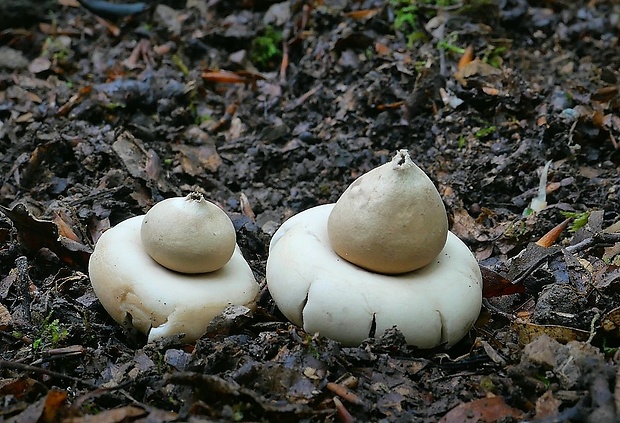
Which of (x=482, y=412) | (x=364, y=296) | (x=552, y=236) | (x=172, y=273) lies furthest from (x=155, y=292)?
(x=552, y=236)

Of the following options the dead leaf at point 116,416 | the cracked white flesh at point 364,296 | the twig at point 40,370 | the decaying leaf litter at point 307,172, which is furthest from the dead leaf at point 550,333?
the twig at point 40,370

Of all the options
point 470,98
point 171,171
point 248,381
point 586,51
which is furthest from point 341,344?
point 586,51

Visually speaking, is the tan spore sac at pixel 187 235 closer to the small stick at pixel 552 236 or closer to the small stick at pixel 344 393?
the small stick at pixel 344 393

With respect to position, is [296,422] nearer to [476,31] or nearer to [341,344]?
[341,344]

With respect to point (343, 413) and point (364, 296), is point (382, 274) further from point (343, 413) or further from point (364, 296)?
point (343, 413)

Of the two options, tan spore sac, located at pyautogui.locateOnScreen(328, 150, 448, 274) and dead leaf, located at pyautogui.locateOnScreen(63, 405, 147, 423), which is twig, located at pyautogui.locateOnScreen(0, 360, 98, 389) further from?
tan spore sac, located at pyautogui.locateOnScreen(328, 150, 448, 274)

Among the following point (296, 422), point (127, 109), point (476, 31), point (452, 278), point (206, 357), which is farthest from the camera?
point (476, 31)

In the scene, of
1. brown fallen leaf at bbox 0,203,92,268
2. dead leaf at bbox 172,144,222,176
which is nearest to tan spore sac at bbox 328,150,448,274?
brown fallen leaf at bbox 0,203,92,268
